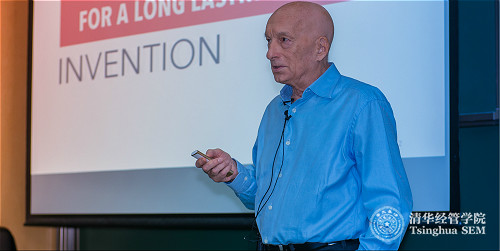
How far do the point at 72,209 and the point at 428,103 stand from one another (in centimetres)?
202

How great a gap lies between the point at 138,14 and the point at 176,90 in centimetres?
49

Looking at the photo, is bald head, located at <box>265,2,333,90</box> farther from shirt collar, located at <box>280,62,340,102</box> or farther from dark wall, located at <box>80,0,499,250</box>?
dark wall, located at <box>80,0,499,250</box>

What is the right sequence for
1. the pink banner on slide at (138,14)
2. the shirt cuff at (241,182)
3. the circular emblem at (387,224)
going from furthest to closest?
the pink banner on slide at (138,14), the shirt cuff at (241,182), the circular emblem at (387,224)

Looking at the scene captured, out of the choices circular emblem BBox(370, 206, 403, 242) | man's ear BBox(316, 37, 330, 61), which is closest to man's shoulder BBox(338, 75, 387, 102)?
man's ear BBox(316, 37, 330, 61)

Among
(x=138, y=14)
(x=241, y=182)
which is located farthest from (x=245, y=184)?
(x=138, y=14)

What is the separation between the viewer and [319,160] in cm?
162

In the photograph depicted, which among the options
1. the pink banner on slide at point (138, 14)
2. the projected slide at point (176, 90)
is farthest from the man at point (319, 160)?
the pink banner on slide at point (138, 14)

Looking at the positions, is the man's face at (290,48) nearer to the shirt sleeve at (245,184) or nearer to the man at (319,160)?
the man at (319,160)

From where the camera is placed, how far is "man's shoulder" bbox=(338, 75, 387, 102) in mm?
1594

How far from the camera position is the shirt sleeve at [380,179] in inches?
57.2

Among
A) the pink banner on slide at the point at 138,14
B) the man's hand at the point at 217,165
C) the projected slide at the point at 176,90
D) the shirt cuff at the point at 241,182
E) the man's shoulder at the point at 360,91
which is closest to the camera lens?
the man's shoulder at the point at 360,91

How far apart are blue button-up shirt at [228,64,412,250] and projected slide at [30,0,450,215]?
2.70ft

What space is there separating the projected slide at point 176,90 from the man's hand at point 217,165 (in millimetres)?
929

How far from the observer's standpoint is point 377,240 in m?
1.46
